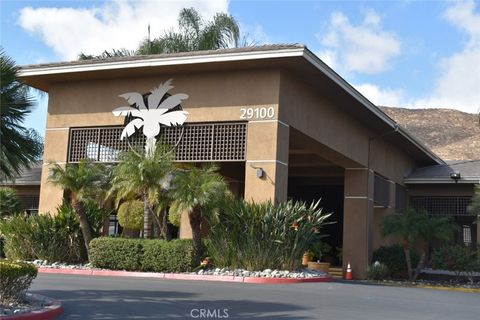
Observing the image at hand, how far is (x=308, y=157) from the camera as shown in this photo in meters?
28.4

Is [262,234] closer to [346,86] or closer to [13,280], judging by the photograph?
[346,86]

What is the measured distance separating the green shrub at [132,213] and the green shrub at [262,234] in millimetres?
3604

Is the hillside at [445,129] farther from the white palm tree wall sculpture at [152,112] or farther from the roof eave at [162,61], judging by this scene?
the roof eave at [162,61]

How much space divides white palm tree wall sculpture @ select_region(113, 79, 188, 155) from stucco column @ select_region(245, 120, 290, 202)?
247cm

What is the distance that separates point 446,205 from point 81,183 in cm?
1797

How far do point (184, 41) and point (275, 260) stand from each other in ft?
64.6

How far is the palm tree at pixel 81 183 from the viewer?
1914 centimetres

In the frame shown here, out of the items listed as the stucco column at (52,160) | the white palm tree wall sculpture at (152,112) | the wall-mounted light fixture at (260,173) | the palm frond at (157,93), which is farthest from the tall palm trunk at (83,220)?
the wall-mounted light fixture at (260,173)

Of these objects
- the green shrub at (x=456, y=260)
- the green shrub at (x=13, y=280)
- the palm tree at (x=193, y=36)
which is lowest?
the green shrub at (x=13, y=280)

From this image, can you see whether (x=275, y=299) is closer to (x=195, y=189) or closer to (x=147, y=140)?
(x=195, y=189)

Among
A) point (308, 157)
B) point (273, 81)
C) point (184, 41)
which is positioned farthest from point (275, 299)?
point (184, 41)

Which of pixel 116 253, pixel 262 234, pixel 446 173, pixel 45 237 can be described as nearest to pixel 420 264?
pixel 446 173

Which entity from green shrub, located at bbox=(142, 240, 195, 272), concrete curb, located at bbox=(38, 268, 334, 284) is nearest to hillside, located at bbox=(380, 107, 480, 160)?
green shrub, located at bbox=(142, 240, 195, 272)

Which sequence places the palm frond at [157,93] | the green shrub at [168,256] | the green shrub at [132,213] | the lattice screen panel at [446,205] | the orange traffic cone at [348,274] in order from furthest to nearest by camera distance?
the lattice screen panel at [446,205] < the orange traffic cone at [348,274] < the green shrub at [132,213] < the palm frond at [157,93] < the green shrub at [168,256]
